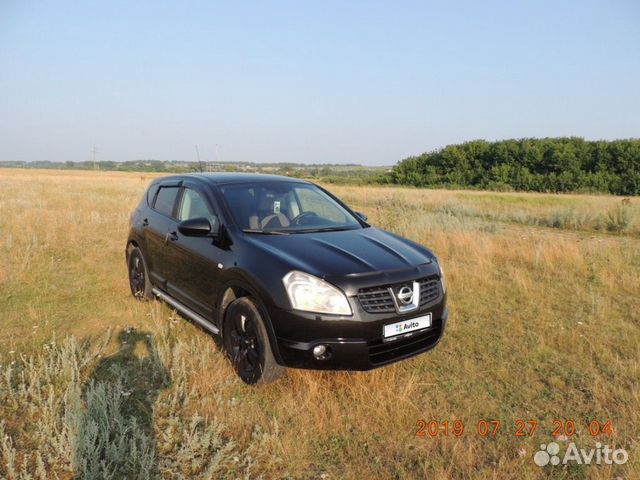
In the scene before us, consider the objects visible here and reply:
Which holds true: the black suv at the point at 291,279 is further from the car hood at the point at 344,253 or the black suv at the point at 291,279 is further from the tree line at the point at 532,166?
the tree line at the point at 532,166

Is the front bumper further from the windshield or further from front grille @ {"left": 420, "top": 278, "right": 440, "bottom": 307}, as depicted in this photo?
the windshield

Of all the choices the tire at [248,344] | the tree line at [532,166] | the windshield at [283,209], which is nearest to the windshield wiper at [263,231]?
the windshield at [283,209]

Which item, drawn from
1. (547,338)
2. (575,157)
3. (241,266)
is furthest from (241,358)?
(575,157)

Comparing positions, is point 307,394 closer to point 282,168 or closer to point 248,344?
point 248,344

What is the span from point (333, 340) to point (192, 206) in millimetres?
2381

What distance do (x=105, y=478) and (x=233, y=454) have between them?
2.35 ft

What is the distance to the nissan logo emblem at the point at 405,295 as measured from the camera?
336 centimetres

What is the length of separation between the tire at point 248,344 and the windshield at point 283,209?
0.75 meters

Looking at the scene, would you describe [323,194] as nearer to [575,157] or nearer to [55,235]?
[55,235]

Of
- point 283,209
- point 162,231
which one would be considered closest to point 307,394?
point 283,209

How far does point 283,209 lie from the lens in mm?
4473

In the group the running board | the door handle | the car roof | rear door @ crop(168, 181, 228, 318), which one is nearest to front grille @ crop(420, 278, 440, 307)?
rear door @ crop(168, 181, 228, 318)

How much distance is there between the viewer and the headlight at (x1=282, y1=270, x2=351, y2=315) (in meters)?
3.15

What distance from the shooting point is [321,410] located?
10.7 ft
